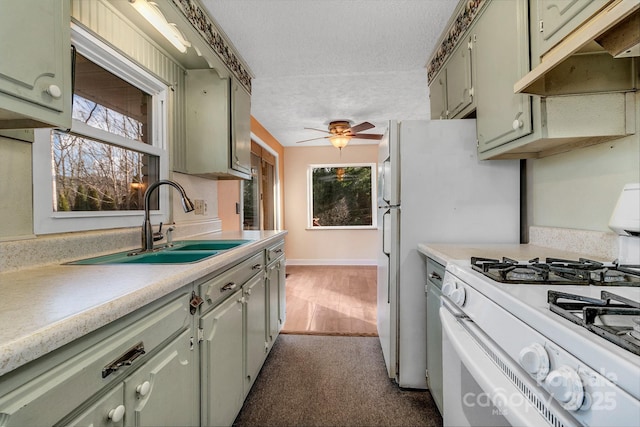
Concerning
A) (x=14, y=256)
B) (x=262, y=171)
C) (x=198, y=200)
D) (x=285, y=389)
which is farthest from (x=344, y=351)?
(x=262, y=171)

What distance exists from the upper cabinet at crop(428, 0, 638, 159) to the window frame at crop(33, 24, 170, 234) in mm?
1957

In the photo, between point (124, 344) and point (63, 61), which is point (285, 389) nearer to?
point (124, 344)

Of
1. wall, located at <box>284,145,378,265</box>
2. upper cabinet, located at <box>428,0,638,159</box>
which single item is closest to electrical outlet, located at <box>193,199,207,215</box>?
upper cabinet, located at <box>428,0,638,159</box>

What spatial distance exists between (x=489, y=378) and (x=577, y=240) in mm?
1072

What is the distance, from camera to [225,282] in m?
1.28

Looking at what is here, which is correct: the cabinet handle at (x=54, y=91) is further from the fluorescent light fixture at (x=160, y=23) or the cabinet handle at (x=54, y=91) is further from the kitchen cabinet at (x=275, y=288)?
the kitchen cabinet at (x=275, y=288)

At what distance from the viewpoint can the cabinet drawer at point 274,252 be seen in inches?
80.8

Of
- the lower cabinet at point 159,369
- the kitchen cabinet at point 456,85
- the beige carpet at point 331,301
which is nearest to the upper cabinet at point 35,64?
the lower cabinet at point 159,369

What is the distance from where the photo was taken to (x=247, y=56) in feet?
7.93

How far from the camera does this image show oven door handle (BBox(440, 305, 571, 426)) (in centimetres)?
59

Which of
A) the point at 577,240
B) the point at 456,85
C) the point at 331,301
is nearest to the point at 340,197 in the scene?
the point at 331,301

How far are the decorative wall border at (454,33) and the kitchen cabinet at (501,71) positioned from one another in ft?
0.36

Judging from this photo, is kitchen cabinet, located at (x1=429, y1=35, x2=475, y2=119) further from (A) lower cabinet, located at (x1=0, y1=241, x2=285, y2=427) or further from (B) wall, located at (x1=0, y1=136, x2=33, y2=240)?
(B) wall, located at (x1=0, y1=136, x2=33, y2=240)

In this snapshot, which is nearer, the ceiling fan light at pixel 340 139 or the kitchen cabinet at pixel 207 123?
the kitchen cabinet at pixel 207 123
